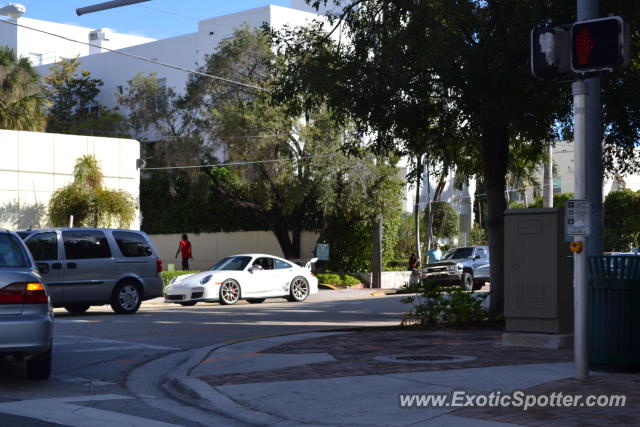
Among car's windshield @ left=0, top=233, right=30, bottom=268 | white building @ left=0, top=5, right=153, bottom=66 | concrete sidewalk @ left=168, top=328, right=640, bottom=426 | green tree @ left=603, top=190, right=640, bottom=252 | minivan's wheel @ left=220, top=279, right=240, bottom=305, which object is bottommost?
concrete sidewalk @ left=168, top=328, right=640, bottom=426

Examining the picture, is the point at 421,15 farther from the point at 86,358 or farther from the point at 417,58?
the point at 86,358

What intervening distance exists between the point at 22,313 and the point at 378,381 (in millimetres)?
3614

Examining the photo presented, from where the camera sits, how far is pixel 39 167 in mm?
30453

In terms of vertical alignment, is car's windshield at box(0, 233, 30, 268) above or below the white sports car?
above

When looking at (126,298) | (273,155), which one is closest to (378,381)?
(126,298)

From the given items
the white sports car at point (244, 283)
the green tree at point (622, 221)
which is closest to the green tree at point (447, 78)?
the white sports car at point (244, 283)

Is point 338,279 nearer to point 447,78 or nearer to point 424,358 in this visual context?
point 447,78

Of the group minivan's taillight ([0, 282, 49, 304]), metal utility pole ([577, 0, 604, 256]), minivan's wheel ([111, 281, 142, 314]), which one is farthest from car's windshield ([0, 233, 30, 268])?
minivan's wheel ([111, 281, 142, 314])

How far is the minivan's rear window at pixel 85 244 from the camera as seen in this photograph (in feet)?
64.5

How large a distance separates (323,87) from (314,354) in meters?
6.03

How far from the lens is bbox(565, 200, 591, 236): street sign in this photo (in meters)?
8.60

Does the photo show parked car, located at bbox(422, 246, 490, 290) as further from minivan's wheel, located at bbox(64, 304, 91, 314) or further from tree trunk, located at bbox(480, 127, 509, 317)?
tree trunk, located at bbox(480, 127, 509, 317)

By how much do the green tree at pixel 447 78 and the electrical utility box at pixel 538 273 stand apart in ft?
9.90

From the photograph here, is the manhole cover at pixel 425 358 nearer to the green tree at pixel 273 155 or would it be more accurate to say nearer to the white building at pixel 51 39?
the green tree at pixel 273 155
